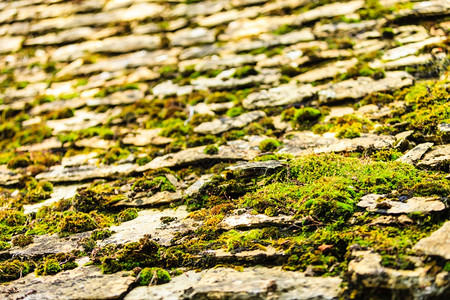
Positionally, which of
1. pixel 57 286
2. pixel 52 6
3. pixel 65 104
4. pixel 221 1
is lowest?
pixel 57 286

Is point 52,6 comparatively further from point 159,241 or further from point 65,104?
point 159,241

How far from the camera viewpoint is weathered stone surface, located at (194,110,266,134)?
5.37m

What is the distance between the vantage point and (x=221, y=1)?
29.4 feet

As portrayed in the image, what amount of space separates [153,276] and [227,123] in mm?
3122

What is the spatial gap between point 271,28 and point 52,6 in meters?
6.28

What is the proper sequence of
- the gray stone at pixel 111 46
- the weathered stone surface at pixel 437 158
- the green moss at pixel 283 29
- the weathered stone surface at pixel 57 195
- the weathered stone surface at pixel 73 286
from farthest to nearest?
the gray stone at pixel 111 46, the green moss at pixel 283 29, the weathered stone surface at pixel 57 195, the weathered stone surface at pixel 437 158, the weathered stone surface at pixel 73 286

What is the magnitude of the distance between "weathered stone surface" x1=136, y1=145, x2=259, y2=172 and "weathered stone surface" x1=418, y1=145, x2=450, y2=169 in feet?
6.38

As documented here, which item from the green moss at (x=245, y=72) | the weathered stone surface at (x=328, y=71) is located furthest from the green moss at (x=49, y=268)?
the weathered stone surface at (x=328, y=71)

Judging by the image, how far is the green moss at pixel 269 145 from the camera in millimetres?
4680

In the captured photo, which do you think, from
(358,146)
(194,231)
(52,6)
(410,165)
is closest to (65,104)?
(52,6)

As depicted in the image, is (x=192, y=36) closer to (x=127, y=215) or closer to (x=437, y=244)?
(x=127, y=215)

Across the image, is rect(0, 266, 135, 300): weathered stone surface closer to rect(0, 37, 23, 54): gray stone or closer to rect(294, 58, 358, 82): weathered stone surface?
rect(294, 58, 358, 82): weathered stone surface

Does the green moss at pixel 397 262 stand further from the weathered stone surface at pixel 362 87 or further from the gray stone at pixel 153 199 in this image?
the weathered stone surface at pixel 362 87

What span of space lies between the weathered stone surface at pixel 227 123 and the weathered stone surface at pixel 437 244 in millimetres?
3283
